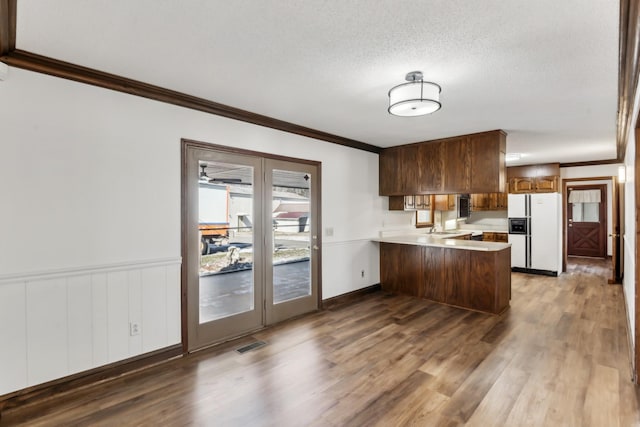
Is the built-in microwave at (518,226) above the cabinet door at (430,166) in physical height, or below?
below

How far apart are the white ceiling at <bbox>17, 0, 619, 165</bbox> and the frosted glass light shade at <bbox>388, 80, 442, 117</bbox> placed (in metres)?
0.08

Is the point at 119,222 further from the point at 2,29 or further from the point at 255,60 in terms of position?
the point at 255,60

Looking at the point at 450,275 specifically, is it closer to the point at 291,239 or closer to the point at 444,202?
the point at 291,239

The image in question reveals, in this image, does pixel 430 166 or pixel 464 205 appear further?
pixel 464 205

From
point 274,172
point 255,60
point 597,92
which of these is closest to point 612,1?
point 597,92

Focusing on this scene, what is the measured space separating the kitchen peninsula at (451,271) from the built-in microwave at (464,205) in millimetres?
2848

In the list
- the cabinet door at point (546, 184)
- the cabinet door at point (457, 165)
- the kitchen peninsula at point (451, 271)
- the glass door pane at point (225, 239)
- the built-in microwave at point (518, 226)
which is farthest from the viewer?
the built-in microwave at point (518, 226)

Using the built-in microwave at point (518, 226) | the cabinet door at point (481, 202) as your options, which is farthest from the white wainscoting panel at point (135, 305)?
the cabinet door at point (481, 202)

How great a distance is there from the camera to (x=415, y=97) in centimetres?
255

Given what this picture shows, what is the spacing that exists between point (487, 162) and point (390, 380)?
10.1 ft

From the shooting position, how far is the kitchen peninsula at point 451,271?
4262mm

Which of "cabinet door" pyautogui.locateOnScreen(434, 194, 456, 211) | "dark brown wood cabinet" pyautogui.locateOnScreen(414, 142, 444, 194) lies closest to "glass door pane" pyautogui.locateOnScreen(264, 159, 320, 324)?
"dark brown wood cabinet" pyautogui.locateOnScreen(414, 142, 444, 194)

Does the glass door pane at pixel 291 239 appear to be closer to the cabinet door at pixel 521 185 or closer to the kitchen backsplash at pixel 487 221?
the cabinet door at pixel 521 185

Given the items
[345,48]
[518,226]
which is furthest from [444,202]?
[345,48]
